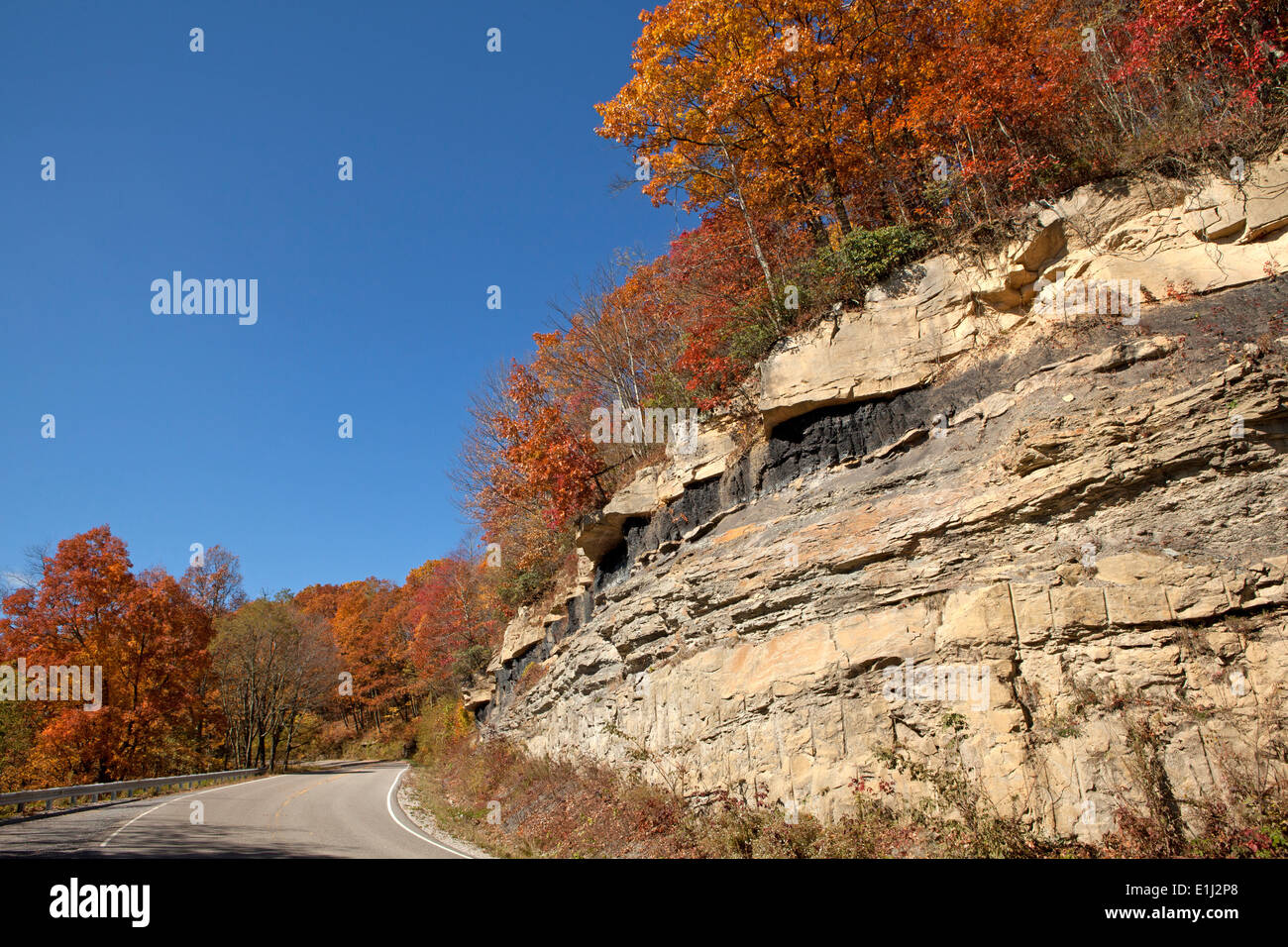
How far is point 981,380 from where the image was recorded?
427 inches

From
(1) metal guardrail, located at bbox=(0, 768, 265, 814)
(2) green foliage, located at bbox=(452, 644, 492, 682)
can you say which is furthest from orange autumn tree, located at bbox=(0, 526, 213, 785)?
(2) green foliage, located at bbox=(452, 644, 492, 682)

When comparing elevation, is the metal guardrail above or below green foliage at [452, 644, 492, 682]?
below

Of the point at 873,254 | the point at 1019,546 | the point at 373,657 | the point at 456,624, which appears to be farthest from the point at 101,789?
the point at 373,657

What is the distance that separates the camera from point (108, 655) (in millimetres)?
25906

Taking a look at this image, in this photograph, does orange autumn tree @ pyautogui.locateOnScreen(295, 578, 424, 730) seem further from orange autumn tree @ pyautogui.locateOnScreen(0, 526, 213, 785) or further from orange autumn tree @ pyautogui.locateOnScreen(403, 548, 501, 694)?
orange autumn tree @ pyautogui.locateOnScreen(0, 526, 213, 785)

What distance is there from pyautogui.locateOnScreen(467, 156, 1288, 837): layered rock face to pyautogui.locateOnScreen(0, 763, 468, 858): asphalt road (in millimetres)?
5997

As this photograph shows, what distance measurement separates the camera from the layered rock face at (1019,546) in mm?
7684

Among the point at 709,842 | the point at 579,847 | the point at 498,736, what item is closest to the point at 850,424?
the point at 709,842

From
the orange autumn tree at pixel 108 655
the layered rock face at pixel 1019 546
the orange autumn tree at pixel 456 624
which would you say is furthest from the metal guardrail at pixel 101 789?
the layered rock face at pixel 1019 546

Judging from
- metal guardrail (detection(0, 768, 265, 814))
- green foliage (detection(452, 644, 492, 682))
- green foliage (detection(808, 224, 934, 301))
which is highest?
green foliage (detection(808, 224, 934, 301))

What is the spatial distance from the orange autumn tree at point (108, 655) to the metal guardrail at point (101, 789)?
3048 millimetres

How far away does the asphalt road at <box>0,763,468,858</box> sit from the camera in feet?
36.8

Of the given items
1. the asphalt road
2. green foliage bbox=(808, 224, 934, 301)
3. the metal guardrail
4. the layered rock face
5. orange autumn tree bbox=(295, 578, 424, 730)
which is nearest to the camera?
the layered rock face
